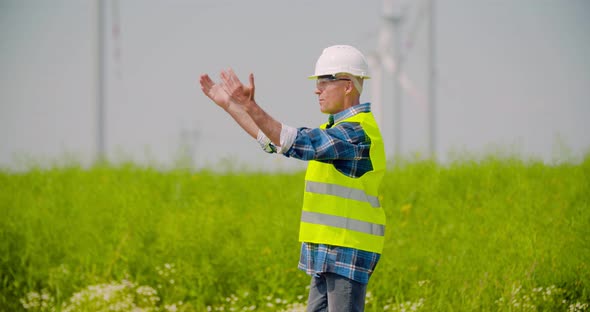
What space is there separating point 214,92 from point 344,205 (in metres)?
0.82

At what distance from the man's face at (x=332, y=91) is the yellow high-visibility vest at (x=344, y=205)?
0.34ft

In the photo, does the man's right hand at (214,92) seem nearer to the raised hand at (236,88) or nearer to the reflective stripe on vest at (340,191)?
the raised hand at (236,88)

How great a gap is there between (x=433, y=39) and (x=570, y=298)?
8.87 metres

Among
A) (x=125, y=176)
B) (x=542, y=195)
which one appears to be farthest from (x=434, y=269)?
(x=125, y=176)

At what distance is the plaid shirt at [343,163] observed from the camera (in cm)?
324

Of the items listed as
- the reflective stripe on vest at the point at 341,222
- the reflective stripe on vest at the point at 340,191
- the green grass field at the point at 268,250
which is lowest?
the green grass field at the point at 268,250

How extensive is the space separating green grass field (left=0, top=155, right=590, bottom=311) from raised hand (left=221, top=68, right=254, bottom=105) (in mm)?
2679

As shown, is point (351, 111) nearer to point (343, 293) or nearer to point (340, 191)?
point (340, 191)

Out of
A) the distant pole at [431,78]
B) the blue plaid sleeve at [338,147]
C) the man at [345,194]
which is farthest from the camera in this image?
the distant pole at [431,78]

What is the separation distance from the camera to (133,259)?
6.34m

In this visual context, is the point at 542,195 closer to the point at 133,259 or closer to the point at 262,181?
the point at 262,181

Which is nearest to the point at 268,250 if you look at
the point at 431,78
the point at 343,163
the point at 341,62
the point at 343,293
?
the point at 343,293

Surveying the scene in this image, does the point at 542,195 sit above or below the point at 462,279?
above

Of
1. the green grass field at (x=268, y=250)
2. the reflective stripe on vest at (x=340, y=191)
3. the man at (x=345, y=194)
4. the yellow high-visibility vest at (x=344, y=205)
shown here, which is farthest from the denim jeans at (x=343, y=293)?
the green grass field at (x=268, y=250)
